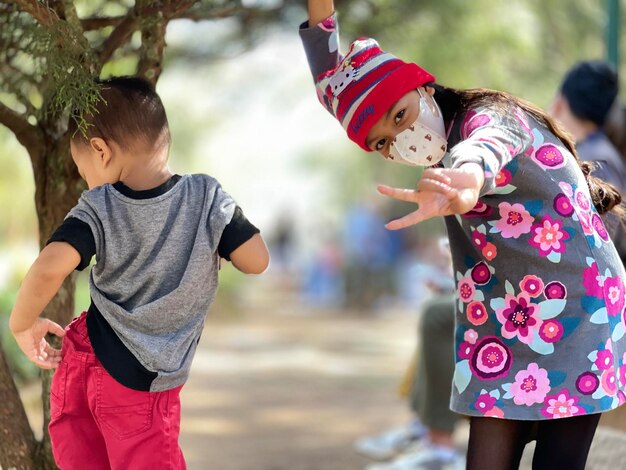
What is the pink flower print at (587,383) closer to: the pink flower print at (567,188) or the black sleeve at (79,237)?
the pink flower print at (567,188)

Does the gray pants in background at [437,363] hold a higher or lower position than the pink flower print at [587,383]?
lower

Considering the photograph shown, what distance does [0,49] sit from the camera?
114 inches

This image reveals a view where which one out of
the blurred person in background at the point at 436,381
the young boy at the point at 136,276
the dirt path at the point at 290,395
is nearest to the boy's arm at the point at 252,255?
the young boy at the point at 136,276

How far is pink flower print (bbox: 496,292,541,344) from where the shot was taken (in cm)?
235

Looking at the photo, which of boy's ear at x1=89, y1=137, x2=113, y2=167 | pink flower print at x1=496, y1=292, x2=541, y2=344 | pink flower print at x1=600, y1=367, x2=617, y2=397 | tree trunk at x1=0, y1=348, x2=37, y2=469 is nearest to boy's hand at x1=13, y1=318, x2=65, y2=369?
tree trunk at x1=0, y1=348, x2=37, y2=469

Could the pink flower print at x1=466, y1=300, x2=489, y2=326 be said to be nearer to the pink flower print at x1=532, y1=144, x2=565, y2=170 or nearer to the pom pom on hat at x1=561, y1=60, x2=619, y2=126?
the pink flower print at x1=532, y1=144, x2=565, y2=170

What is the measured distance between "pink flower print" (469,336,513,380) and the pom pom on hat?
1.78m

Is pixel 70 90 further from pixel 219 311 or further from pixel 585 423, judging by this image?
pixel 219 311

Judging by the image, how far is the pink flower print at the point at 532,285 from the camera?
92.4 inches

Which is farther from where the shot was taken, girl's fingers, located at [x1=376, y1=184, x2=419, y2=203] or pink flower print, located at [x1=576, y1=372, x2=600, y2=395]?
pink flower print, located at [x1=576, y1=372, x2=600, y2=395]

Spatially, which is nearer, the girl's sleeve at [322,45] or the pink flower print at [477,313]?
the pink flower print at [477,313]

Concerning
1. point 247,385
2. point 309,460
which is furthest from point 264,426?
point 247,385

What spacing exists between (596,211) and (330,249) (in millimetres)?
15486

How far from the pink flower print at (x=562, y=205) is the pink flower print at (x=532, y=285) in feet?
0.52
